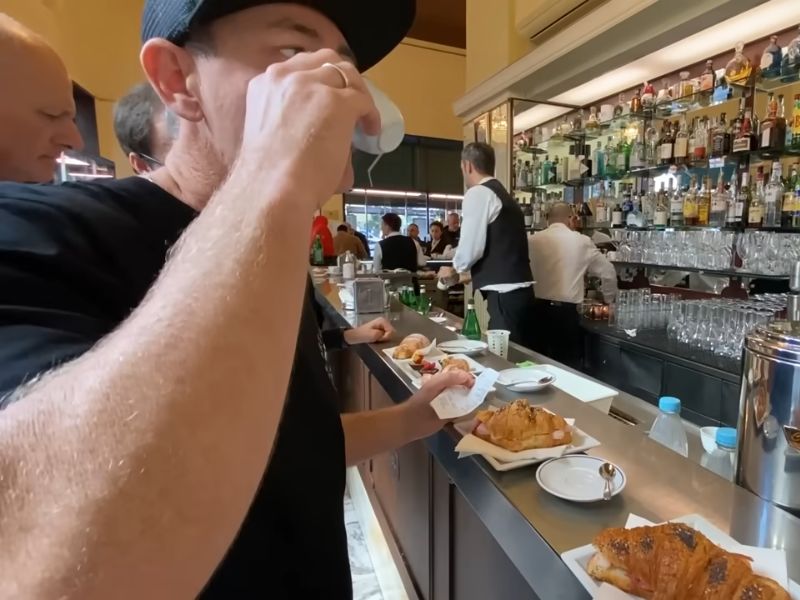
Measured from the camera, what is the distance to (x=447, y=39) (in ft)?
29.3

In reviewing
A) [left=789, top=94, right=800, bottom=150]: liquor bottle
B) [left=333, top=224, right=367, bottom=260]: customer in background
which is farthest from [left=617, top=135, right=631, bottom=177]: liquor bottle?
[left=333, top=224, right=367, bottom=260]: customer in background

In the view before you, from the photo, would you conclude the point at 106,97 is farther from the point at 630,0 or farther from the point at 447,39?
the point at 630,0

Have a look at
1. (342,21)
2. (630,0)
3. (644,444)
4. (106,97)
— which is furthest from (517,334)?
(106,97)

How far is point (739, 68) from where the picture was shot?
2887 millimetres

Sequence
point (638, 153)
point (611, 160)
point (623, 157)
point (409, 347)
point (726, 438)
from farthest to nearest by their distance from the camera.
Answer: point (611, 160) < point (623, 157) < point (638, 153) < point (409, 347) < point (726, 438)

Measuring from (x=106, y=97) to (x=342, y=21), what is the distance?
8009mm

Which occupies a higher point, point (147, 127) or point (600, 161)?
point (600, 161)

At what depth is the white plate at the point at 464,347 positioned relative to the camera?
164 cm

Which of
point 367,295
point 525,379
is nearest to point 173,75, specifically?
point 525,379

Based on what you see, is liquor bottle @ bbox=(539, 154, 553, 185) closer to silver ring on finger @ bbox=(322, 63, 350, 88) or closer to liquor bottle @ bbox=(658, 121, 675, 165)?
liquor bottle @ bbox=(658, 121, 675, 165)

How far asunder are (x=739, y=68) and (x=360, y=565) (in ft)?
11.6

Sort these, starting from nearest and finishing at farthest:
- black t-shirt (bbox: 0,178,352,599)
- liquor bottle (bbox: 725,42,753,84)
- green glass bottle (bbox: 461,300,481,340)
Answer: black t-shirt (bbox: 0,178,352,599) → green glass bottle (bbox: 461,300,481,340) → liquor bottle (bbox: 725,42,753,84)

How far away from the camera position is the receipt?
106 cm

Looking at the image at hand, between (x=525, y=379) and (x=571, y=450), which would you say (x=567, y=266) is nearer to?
(x=525, y=379)
